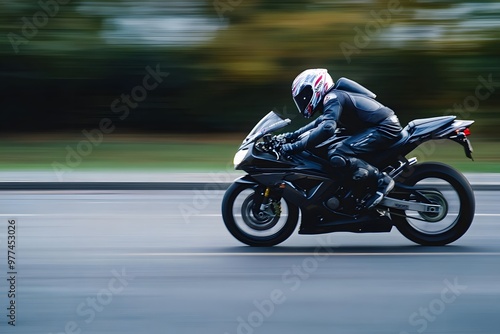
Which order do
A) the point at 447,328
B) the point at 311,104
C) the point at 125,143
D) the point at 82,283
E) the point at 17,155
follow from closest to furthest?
1. the point at 447,328
2. the point at 82,283
3. the point at 311,104
4. the point at 17,155
5. the point at 125,143

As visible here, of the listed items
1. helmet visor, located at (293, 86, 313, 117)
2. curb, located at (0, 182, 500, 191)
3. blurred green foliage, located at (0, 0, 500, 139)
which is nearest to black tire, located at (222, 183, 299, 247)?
helmet visor, located at (293, 86, 313, 117)

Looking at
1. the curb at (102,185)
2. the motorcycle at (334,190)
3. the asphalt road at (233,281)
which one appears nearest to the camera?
the asphalt road at (233,281)

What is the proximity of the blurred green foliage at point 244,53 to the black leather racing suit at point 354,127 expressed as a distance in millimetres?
12114

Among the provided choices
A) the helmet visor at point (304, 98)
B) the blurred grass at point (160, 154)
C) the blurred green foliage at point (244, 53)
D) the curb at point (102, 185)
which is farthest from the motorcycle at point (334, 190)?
the blurred green foliage at point (244, 53)

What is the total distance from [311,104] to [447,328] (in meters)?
2.96

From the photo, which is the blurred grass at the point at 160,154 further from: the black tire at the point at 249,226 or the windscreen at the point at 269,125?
the windscreen at the point at 269,125

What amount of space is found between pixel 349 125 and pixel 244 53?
1257 centimetres

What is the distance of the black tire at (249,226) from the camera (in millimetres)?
8203

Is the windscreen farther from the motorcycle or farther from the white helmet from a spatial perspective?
the white helmet

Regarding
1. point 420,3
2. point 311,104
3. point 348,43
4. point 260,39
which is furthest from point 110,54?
point 311,104

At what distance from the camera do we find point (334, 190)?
26.7ft

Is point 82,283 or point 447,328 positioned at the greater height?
point 82,283

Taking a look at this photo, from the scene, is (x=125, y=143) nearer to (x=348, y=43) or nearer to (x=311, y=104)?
(x=348, y=43)

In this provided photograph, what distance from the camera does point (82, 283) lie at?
6887 millimetres
